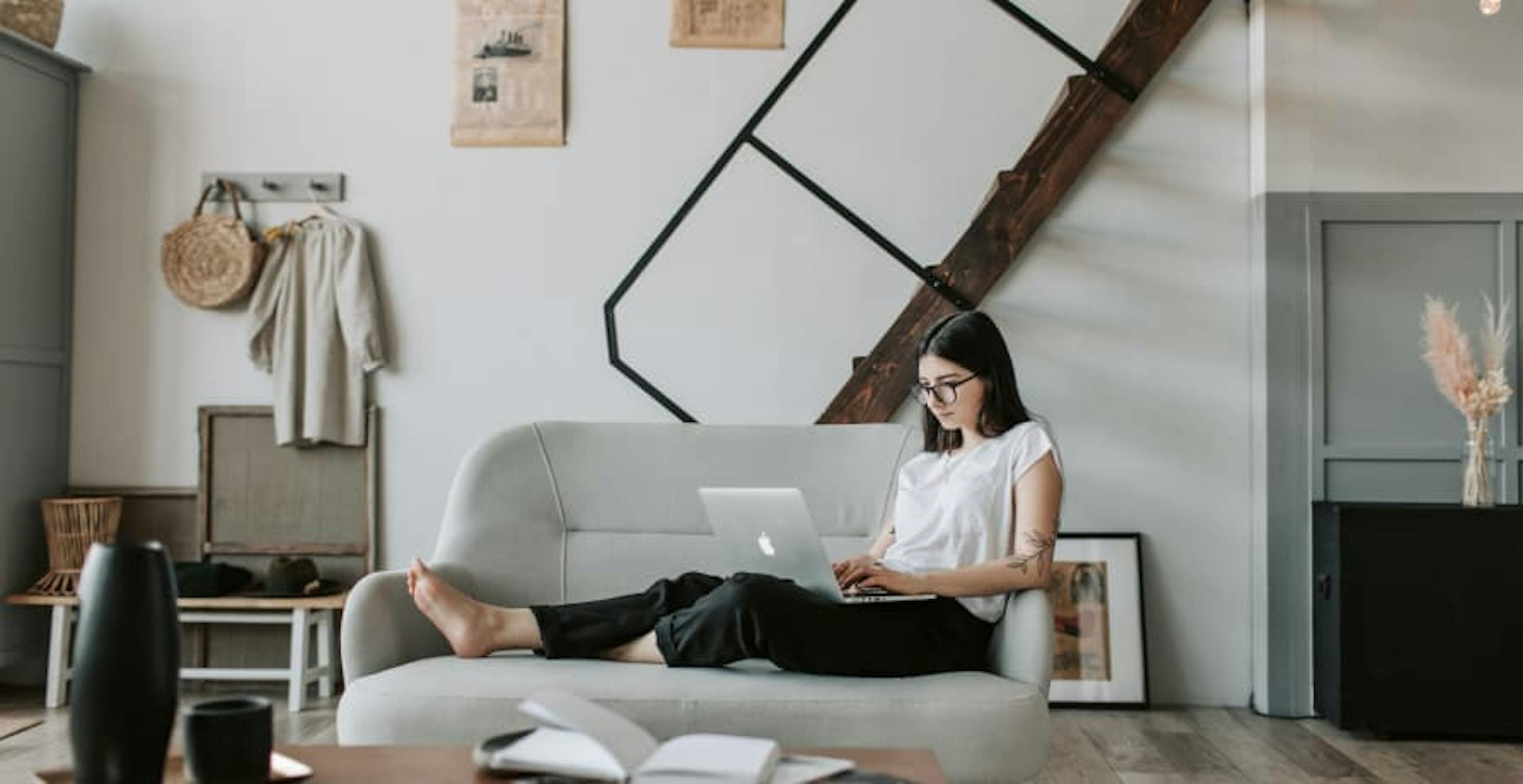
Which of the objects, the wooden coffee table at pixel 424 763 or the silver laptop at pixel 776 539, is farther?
the silver laptop at pixel 776 539

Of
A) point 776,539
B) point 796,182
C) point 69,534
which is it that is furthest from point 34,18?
point 776,539

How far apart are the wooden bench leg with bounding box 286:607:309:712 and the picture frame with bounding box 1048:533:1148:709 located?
2.28 metres

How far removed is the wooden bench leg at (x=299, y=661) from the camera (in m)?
4.19

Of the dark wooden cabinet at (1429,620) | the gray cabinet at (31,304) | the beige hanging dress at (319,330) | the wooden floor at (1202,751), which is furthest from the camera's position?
the beige hanging dress at (319,330)

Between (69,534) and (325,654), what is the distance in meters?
0.90

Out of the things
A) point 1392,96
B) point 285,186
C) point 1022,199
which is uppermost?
point 1392,96

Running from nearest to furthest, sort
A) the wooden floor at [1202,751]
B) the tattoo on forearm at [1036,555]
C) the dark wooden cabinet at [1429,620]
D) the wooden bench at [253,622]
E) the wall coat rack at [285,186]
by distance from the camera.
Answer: the tattoo on forearm at [1036,555] < the wooden floor at [1202,751] < the dark wooden cabinet at [1429,620] < the wooden bench at [253,622] < the wall coat rack at [285,186]

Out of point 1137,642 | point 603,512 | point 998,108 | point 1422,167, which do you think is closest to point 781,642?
point 603,512

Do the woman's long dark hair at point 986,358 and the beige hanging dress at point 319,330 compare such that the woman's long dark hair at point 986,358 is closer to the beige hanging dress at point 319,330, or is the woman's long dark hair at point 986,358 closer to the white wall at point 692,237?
the white wall at point 692,237

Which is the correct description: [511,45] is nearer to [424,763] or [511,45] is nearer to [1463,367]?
[1463,367]

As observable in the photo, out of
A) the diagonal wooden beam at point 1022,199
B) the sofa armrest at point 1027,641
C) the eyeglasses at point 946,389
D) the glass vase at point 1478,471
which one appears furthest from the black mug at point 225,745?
the glass vase at point 1478,471

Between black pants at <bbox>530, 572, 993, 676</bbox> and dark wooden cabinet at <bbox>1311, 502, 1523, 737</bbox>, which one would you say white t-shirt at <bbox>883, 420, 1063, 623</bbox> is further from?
dark wooden cabinet at <bbox>1311, 502, 1523, 737</bbox>

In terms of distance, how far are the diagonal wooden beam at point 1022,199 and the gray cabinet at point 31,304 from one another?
8.62 feet

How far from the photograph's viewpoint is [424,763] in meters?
1.75
